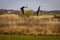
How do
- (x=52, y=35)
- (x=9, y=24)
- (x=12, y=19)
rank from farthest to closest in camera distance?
(x=12, y=19) → (x=9, y=24) → (x=52, y=35)

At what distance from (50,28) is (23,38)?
1945 millimetres

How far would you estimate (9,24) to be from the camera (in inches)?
353

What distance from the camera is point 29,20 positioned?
30.6ft

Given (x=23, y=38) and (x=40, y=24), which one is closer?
(x=23, y=38)

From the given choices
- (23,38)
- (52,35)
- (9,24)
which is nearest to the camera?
(23,38)

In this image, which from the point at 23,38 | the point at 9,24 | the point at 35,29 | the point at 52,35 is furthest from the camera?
the point at 9,24

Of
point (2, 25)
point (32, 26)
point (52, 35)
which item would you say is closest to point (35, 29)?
point (32, 26)

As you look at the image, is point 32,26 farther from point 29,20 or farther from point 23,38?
point 23,38

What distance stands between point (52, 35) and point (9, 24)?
243 cm

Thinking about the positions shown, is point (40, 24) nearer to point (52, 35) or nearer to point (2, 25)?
point (52, 35)

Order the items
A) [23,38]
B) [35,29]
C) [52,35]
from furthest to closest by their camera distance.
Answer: [35,29] < [52,35] < [23,38]

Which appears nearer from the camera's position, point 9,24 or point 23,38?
point 23,38

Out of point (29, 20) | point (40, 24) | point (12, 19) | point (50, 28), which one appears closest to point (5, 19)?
point (12, 19)

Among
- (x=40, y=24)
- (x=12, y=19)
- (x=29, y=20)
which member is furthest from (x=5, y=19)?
(x=40, y=24)
